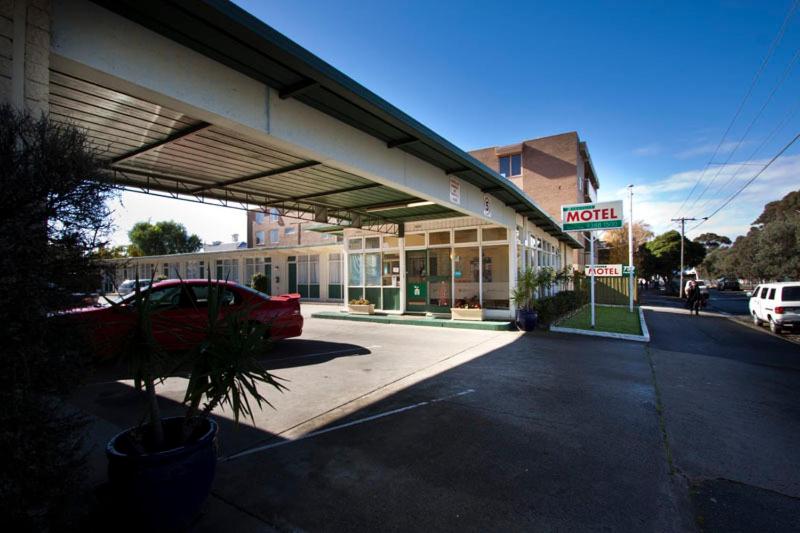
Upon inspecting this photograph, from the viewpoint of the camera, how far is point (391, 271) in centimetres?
1555

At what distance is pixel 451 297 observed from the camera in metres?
14.3

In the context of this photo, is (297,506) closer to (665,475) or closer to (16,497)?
(16,497)

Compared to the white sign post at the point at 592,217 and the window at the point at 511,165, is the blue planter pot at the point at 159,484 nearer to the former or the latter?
the white sign post at the point at 592,217

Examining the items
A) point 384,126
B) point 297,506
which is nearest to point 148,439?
point 297,506

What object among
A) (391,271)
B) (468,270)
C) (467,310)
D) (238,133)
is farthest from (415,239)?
(238,133)

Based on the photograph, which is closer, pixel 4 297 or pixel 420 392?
pixel 4 297

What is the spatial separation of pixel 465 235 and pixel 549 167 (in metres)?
17.2

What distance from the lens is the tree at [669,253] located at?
43.8 meters

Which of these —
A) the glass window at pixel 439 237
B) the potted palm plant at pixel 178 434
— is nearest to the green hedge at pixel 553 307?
the glass window at pixel 439 237

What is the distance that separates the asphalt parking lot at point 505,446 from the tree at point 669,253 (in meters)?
42.3

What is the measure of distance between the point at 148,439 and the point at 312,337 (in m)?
7.90

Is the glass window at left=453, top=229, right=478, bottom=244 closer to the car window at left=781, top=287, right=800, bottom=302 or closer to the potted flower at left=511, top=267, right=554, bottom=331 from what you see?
the potted flower at left=511, top=267, right=554, bottom=331

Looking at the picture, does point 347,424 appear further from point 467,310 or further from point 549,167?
point 549,167

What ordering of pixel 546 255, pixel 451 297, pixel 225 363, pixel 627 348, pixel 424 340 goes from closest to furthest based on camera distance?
pixel 225 363 → pixel 627 348 → pixel 424 340 → pixel 451 297 → pixel 546 255
